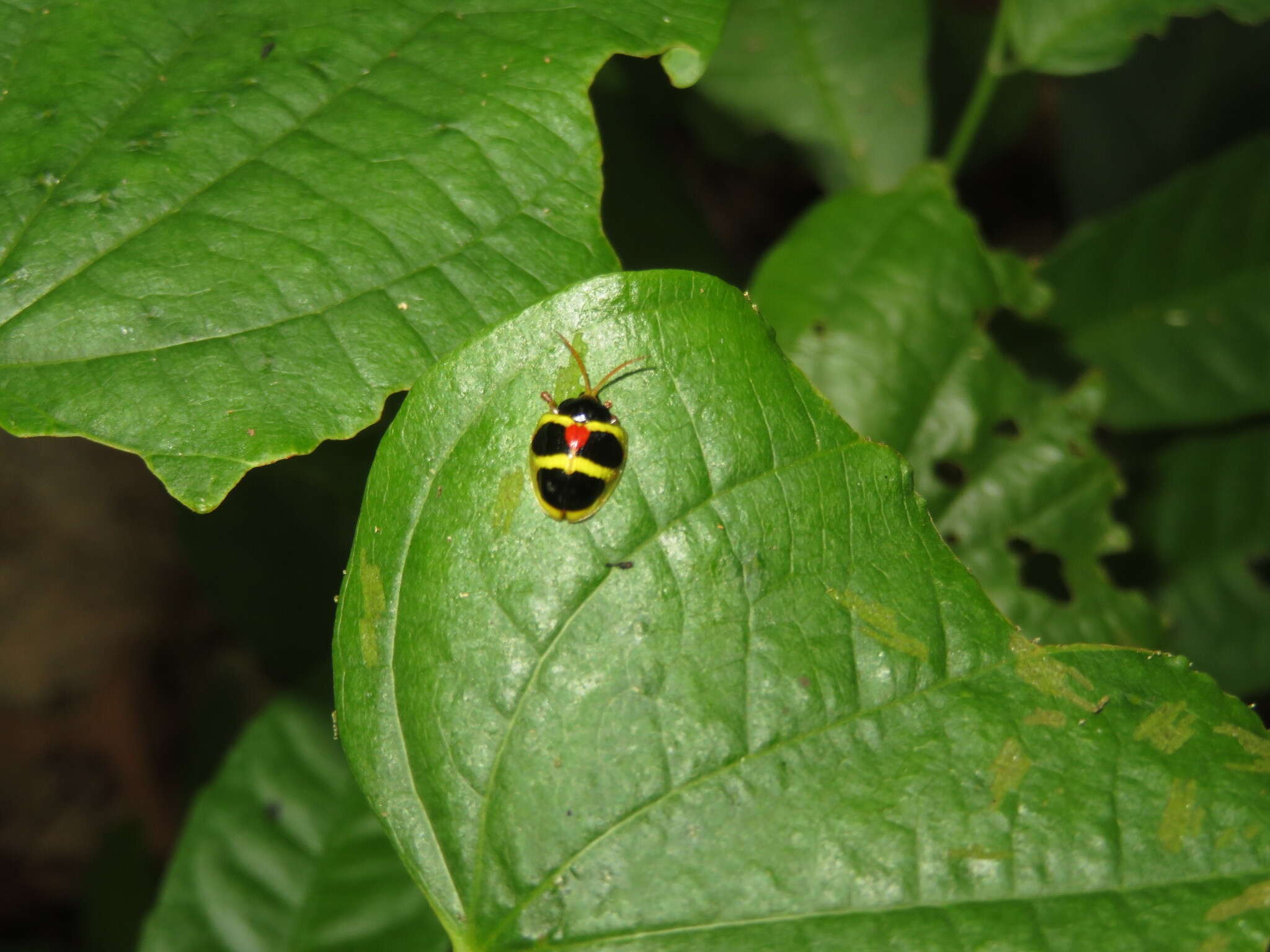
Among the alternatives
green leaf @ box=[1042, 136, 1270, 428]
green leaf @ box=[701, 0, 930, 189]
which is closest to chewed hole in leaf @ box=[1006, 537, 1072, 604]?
green leaf @ box=[1042, 136, 1270, 428]

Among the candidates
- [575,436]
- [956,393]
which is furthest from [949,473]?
[575,436]

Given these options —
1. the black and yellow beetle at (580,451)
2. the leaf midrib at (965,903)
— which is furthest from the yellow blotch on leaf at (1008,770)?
the black and yellow beetle at (580,451)

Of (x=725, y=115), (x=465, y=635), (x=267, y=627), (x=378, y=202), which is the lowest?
(x=267, y=627)

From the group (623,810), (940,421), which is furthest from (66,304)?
(940,421)

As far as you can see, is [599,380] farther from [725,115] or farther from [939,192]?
[725,115]

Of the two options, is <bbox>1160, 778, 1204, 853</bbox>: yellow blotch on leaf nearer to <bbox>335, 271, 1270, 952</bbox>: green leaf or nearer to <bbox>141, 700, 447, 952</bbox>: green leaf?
<bbox>335, 271, 1270, 952</bbox>: green leaf

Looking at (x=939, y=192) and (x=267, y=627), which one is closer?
(x=939, y=192)

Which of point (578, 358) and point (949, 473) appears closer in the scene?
point (578, 358)

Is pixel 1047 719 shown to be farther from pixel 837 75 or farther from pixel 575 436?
pixel 837 75

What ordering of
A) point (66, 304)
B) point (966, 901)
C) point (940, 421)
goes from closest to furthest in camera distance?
point (966, 901) < point (66, 304) < point (940, 421)
